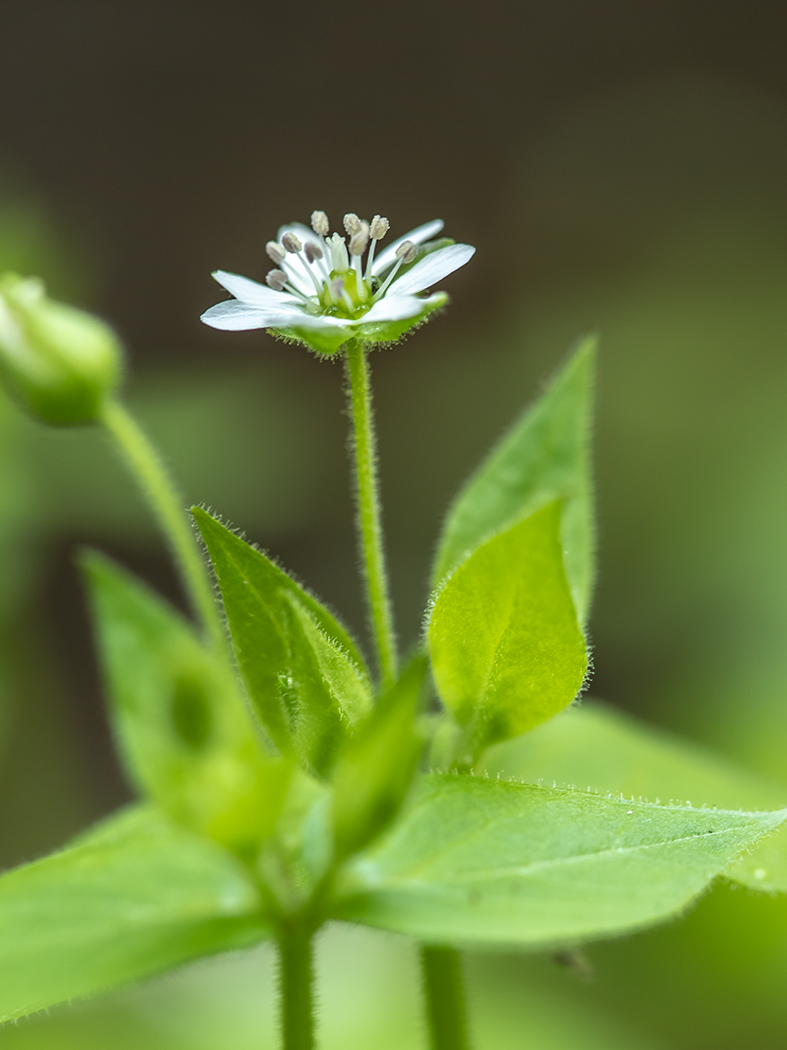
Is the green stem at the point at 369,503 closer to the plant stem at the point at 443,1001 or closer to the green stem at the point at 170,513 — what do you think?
the green stem at the point at 170,513

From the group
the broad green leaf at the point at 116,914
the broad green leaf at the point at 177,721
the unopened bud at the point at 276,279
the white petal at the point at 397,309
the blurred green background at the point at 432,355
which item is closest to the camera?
the broad green leaf at the point at 177,721

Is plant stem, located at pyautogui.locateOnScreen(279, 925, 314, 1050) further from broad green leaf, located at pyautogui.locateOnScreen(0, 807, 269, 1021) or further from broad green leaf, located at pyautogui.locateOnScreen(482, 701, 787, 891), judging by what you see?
broad green leaf, located at pyautogui.locateOnScreen(482, 701, 787, 891)

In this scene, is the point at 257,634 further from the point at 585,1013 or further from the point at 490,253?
the point at 490,253

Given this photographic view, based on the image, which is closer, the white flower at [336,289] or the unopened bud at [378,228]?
the white flower at [336,289]

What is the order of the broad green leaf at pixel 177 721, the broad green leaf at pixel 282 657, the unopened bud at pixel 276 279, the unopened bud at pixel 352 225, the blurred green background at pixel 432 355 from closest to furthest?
the broad green leaf at pixel 177 721 → the broad green leaf at pixel 282 657 → the unopened bud at pixel 276 279 → the unopened bud at pixel 352 225 → the blurred green background at pixel 432 355

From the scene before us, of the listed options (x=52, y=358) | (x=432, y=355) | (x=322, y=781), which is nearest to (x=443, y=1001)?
(x=322, y=781)

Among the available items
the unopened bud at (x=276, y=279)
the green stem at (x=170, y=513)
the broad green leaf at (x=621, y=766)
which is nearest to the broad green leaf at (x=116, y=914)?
the green stem at (x=170, y=513)

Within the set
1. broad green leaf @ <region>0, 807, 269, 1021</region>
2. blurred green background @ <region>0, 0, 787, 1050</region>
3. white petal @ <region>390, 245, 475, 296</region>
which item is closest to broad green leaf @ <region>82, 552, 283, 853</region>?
broad green leaf @ <region>0, 807, 269, 1021</region>
